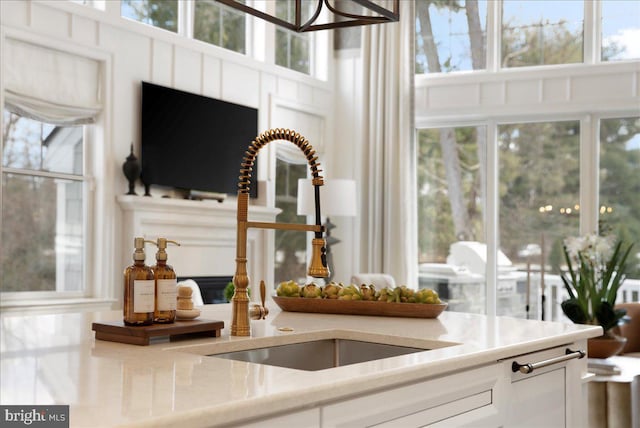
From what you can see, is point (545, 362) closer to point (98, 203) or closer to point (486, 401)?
point (486, 401)

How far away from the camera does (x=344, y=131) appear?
816 cm

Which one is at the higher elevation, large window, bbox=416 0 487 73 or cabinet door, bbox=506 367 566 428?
large window, bbox=416 0 487 73

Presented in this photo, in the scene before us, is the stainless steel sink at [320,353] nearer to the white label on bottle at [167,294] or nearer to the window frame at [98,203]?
the white label on bottle at [167,294]

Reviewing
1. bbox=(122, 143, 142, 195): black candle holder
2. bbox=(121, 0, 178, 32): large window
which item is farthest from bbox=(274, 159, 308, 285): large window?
bbox=(122, 143, 142, 195): black candle holder

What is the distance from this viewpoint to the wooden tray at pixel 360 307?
2.66m

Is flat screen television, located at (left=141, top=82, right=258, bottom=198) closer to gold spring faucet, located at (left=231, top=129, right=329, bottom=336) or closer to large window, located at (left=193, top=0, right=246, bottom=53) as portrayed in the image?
large window, located at (left=193, top=0, right=246, bottom=53)

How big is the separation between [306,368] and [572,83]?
222 inches

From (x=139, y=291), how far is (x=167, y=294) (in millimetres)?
90

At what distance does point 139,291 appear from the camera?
1.90 meters

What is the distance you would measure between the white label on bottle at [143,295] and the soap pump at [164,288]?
1.2 inches

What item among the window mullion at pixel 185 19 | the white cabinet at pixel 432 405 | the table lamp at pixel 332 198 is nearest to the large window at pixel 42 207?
the window mullion at pixel 185 19

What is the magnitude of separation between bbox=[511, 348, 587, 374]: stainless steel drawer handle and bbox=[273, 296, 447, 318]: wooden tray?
45cm

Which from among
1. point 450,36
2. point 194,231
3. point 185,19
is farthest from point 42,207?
point 450,36

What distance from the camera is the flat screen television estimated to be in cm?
591
